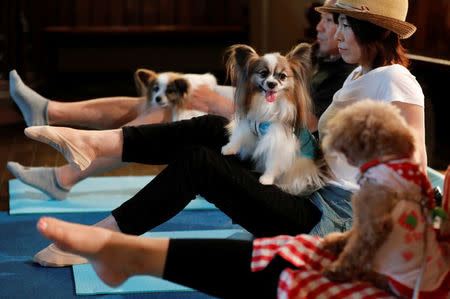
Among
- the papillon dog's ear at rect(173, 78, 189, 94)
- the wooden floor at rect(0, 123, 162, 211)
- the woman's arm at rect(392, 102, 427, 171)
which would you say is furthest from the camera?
the papillon dog's ear at rect(173, 78, 189, 94)

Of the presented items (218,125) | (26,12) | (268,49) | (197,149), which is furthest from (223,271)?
(268,49)

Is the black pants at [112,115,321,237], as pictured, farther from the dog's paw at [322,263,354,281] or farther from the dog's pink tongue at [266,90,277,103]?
the dog's paw at [322,263,354,281]

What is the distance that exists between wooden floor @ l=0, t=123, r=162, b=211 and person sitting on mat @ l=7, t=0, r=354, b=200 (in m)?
0.30

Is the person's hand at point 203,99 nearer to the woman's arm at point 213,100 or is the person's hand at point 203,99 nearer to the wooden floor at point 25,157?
the woman's arm at point 213,100

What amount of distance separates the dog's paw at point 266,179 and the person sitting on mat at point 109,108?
0.44m

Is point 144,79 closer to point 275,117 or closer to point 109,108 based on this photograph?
point 109,108

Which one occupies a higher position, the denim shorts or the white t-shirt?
the white t-shirt

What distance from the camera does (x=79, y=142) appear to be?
249 centimetres

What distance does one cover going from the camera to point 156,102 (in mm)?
3934

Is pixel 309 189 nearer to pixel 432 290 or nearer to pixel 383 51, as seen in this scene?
pixel 383 51

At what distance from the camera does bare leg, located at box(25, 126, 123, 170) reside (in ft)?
8.09

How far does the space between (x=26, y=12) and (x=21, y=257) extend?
4850 mm

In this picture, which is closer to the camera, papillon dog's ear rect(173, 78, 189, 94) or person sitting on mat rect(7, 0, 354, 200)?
person sitting on mat rect(7, 0, 354, 200)

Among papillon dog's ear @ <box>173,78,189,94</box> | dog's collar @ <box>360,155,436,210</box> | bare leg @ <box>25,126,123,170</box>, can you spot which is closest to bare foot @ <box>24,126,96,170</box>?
bare leg @ <box>25,126,123,170</box>
